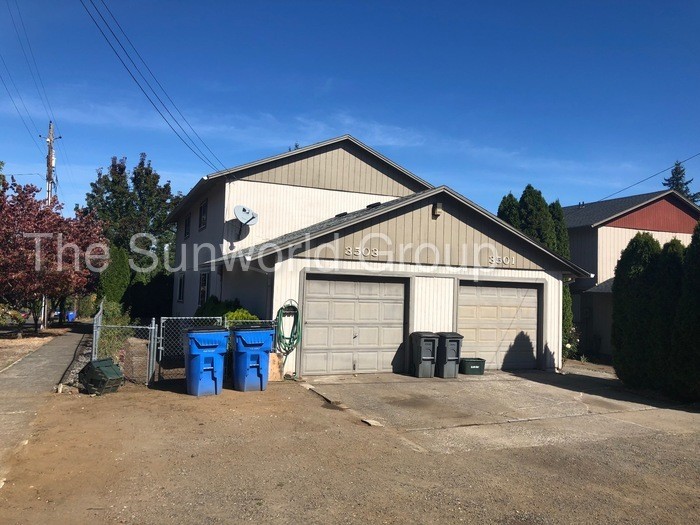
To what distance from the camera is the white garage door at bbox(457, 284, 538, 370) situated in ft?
43.9

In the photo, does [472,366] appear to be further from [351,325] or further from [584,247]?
[584,247]

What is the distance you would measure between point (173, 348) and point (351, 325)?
680 centimetres

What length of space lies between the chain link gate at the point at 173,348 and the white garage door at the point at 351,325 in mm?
2055

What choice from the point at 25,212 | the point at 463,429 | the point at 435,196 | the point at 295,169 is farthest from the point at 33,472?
the point at 25,212

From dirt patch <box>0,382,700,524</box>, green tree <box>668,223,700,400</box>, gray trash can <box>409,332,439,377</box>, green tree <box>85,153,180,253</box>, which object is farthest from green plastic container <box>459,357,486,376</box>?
green tree <box>85,153,180,253</box>

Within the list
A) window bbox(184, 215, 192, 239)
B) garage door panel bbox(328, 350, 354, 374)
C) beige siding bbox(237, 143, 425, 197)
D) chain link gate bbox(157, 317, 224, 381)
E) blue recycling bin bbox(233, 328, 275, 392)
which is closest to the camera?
blue recycling bin bbox(233, 328, 275, 392)

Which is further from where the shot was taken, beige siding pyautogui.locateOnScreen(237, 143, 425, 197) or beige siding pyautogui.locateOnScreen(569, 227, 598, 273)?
beige siding pyautogui.locateOnScreen(569, 227, 598, 273)

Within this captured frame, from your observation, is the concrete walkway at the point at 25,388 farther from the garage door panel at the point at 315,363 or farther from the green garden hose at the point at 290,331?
the garage door panel at the point at 315,363

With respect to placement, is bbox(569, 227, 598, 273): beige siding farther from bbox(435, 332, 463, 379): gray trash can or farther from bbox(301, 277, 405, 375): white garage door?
bbox(301, 277, 405, 375): white garage door

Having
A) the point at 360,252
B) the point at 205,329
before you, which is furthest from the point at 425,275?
the point at 205,329

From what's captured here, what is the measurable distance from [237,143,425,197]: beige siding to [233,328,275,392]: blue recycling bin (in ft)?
22.1

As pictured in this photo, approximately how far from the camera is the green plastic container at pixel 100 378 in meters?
9.09

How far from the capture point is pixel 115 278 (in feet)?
78.8

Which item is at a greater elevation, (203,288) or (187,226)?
(187,226)
